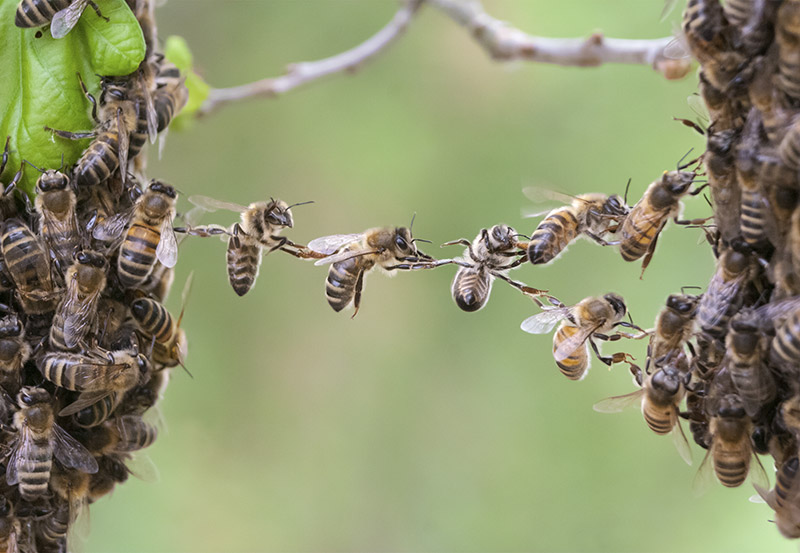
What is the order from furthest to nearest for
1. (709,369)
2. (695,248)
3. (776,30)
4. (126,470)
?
1. (695,248)
2. (126,470)
3. (709,369)
4. (776,30)

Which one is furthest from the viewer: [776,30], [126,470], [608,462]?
[608,462]

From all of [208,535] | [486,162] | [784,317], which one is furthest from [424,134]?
[784,317]

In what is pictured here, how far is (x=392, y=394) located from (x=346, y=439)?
51 centimetres

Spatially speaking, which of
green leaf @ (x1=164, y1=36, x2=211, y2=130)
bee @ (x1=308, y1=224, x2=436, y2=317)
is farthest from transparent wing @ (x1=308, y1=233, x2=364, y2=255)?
green leaf @ (x1=164, y1=36, x2=211, y2=130)

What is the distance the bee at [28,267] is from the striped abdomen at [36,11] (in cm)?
52

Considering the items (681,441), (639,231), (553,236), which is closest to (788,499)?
(681,441)

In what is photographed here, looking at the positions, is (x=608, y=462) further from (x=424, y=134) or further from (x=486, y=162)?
(x=424, y=134)

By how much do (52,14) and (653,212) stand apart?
1.61 meters

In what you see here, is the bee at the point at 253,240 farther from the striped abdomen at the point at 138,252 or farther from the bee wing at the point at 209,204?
the striped abdomen at the point at 138,252

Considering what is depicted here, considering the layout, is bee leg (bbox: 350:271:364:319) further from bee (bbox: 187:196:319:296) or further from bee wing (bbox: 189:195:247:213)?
bee wing (bbox: 189:195:247:213)

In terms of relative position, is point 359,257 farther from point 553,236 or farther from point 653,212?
point 653,212

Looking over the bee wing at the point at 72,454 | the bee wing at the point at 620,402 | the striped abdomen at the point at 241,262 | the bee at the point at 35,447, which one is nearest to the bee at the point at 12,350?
the bee at the point at 35,447

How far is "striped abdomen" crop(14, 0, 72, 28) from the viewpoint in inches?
77.9

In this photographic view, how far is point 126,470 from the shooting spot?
2.27 metres
